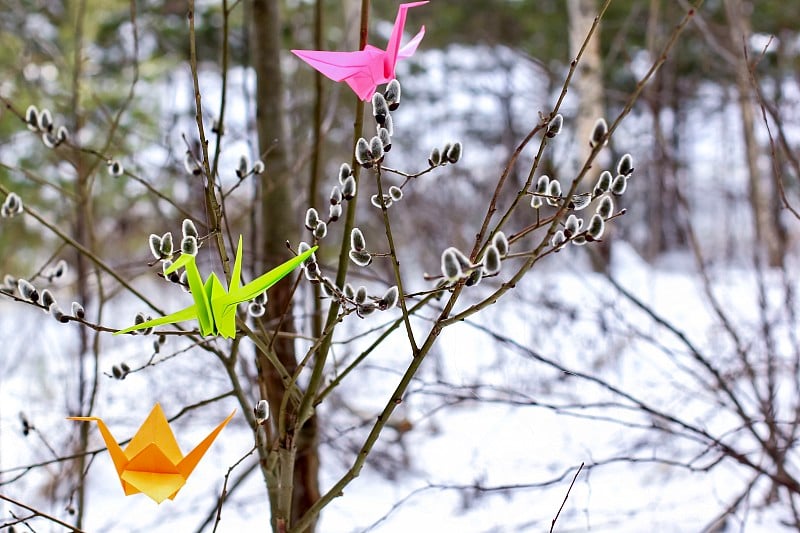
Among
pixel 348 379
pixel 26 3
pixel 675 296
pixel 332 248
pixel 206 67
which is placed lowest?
pixel 348 379

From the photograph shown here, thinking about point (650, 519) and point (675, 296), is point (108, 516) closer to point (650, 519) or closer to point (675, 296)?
point (650, 519)

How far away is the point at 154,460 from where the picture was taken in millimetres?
502

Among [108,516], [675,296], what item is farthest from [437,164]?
[675,296]

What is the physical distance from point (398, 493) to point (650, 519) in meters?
0.56

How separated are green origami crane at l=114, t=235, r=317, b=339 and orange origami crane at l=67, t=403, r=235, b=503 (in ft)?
0.27

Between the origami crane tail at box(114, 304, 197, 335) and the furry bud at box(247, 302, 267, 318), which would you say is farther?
the furry bud at box(247, 302, 267, 318)

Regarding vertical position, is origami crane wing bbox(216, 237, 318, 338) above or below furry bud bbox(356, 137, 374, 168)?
below

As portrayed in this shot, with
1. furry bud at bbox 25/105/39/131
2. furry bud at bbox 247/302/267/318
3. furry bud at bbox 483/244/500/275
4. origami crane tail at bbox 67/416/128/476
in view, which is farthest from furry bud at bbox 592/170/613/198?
furry bud at bbox 25/105/39/131

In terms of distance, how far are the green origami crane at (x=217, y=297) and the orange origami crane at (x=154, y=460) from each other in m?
0.08

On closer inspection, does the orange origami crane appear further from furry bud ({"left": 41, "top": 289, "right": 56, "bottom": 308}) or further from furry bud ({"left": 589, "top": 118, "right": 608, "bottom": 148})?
furry bud ({"left": 589, "top": 118, "right": 608, "bottom": 148})

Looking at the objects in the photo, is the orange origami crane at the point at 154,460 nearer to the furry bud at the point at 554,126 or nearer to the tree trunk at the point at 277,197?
the furry bud at the point at 554,126

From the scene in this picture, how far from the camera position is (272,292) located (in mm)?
954

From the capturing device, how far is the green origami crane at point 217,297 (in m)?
0.40

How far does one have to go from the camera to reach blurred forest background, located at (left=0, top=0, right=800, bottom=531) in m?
0.97
